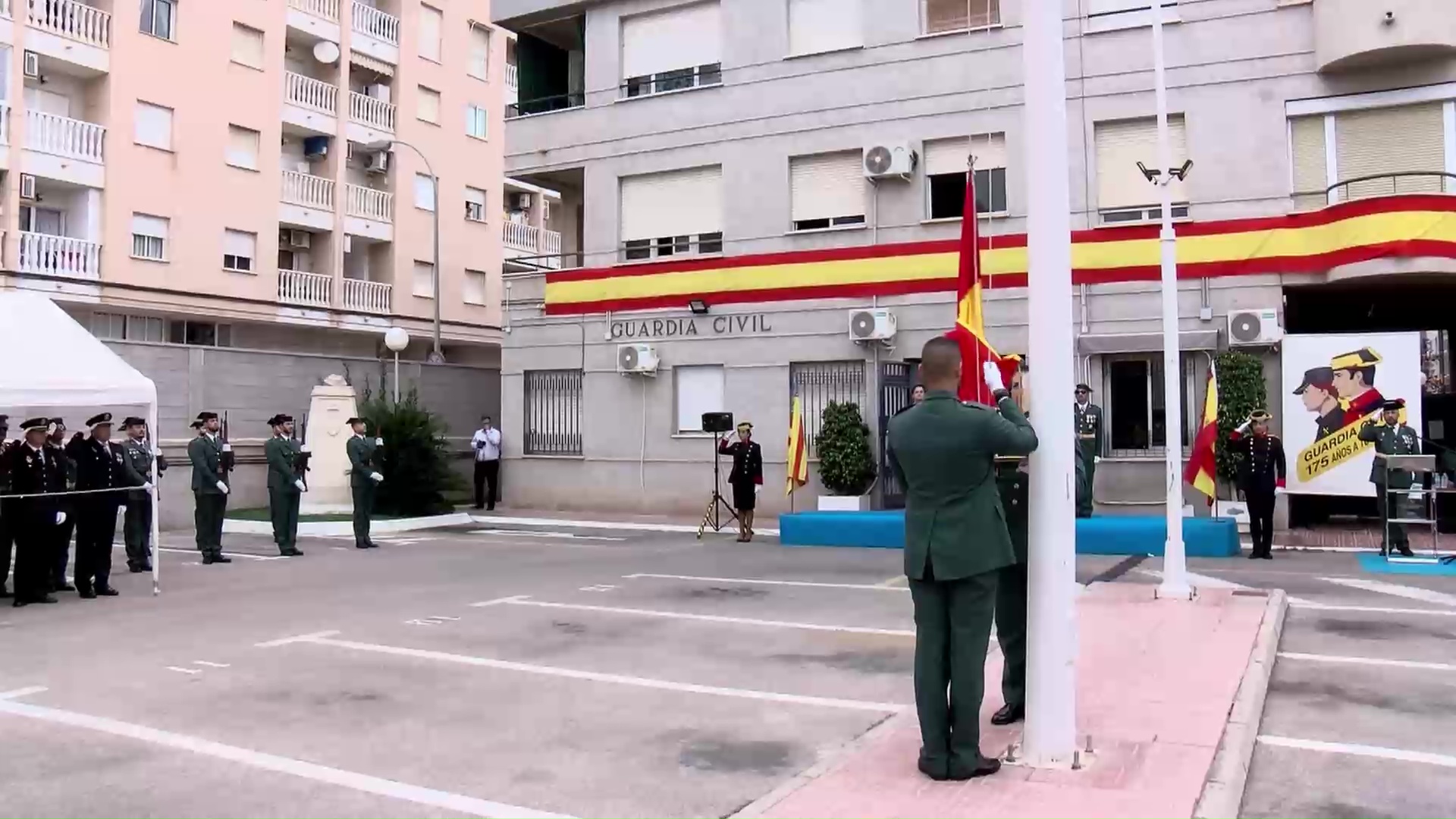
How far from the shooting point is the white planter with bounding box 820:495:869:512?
19.2 m

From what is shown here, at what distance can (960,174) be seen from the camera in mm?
19703

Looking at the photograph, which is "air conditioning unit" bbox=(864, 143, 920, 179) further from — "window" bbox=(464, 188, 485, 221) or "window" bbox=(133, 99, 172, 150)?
"window" bbox=(464, 188, 485, 221)

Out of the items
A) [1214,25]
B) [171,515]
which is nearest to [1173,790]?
[1214,25]

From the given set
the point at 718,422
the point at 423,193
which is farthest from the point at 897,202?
the point at 423,193

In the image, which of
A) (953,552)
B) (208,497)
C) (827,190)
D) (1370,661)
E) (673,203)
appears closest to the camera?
(953,552)

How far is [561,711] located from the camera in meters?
6.64

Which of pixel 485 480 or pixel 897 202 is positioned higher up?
pixel 897 202

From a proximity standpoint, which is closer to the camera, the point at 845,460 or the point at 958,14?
the point at 845,460

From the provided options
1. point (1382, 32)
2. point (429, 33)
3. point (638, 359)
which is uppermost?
point (429, 33)

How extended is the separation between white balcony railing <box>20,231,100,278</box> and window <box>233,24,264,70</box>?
6.70 metres

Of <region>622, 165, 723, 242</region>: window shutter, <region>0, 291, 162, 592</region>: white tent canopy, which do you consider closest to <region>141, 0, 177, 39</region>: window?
<region>622, 165, 723, 242</region>: window shutter

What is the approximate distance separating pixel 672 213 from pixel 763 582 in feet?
37.4

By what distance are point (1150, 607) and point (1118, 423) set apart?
940 cm

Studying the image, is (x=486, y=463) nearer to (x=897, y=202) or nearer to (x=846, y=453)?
(x=846, y=453)
